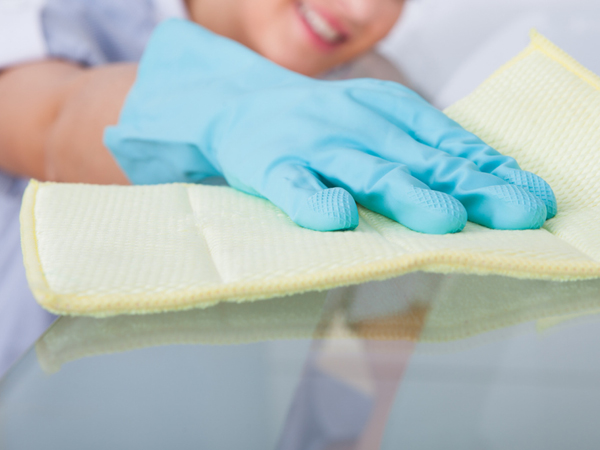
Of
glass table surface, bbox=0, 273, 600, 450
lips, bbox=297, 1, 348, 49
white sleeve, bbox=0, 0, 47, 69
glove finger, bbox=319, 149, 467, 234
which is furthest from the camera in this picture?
lips, bbox=297, 1, 348, 49

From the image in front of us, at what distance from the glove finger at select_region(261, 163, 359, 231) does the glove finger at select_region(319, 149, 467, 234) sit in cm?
3

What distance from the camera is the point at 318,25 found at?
1.20m

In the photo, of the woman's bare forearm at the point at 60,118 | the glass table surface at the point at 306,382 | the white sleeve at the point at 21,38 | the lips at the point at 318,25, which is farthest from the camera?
the lips at the point at 318,25

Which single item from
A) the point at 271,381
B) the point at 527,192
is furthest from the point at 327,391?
the point at 527,192

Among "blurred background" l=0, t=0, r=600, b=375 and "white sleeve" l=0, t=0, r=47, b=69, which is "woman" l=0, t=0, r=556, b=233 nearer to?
"white sleeve" l=0, t=0, r=47, b=69

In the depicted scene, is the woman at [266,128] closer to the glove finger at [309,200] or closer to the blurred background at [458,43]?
the glove finger at [309,200]

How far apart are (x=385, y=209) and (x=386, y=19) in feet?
3.18

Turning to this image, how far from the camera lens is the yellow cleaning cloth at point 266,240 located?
32 centimetres

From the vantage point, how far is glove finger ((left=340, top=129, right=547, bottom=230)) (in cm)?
42

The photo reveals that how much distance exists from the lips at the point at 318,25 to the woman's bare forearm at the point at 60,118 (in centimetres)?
47

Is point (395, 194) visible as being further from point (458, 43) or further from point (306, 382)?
point (458, 43)

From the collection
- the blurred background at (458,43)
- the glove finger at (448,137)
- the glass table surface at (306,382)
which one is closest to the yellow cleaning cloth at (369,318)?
the glass table surface at (306,382)

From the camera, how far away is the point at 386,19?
126 centimetres

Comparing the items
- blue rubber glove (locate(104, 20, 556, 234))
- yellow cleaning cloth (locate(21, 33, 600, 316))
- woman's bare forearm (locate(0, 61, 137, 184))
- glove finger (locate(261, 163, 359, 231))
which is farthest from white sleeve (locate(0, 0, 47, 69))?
glove finger (locate(261, 163, 359, 231))
